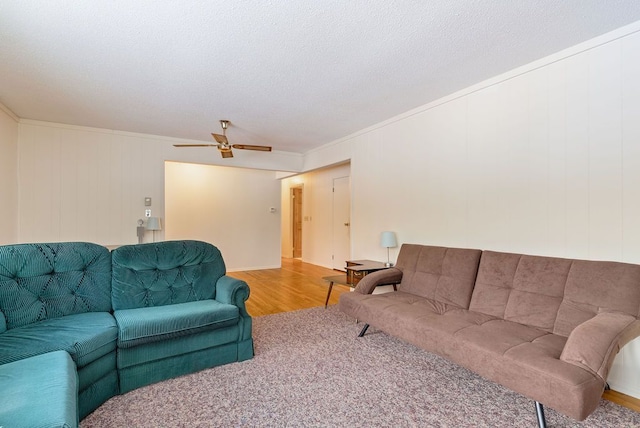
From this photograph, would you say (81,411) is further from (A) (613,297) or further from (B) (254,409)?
(A) (613,297)

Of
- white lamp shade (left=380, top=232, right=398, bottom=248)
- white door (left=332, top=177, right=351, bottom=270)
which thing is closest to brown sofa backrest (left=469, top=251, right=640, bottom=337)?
white lamp shade (left=380, top=232, right=398, bottom=248)

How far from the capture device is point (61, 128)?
4.32 metres

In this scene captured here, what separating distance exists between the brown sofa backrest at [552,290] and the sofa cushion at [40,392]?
8.87 feet

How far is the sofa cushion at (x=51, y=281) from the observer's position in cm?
210

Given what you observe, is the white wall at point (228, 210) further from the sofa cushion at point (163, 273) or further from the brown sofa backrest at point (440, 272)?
the brown sofa backrest at point (440, 272)

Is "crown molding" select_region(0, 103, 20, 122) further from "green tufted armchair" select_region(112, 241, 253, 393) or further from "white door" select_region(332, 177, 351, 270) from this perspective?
"white door" select_region(332, 177, 351, 270)

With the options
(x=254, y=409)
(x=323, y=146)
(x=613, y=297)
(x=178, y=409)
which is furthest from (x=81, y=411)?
(x=323, y=146)

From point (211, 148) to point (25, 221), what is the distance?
8.86ft

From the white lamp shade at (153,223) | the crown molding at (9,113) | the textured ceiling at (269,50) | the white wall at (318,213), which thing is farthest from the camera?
the white wall at (318,213)

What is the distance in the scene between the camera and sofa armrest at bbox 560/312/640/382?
1549 millimetres

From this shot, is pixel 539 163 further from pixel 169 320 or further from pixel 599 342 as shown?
pixel 169 320

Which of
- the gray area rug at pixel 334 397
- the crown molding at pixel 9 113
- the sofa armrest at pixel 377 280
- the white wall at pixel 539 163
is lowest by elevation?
the gray area rug at pixel 334 397

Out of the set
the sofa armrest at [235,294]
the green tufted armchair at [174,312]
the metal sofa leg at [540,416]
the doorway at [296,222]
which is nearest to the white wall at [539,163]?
the metal sofa leg at [540,416]

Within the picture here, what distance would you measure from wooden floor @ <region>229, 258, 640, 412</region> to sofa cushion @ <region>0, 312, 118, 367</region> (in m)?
1.88
